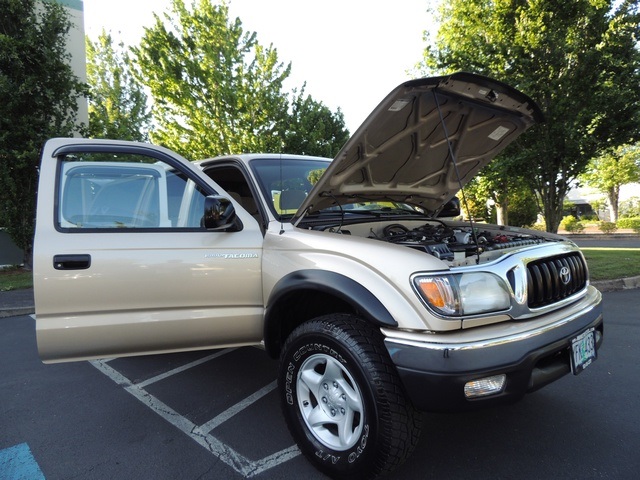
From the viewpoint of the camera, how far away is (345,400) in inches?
79.4

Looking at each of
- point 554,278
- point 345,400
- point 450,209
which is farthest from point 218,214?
point 450,209

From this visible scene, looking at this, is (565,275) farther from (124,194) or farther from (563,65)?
(563,65)

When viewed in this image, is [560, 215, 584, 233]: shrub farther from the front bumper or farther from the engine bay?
the front bumper

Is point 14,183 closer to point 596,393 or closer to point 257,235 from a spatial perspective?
point 257,235

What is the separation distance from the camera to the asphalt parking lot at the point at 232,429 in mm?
2174

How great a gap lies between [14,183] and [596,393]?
11.2 meters

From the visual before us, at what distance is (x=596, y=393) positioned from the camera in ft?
9.71

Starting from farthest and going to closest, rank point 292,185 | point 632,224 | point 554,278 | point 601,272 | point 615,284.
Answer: point 632,224
point 601,272
point 615,284
point 292,185
point 554,278

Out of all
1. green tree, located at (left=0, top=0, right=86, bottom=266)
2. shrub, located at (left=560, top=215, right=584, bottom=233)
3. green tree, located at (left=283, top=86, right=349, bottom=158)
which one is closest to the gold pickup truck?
green tree, located at (left=0, top=0, right=86, bottom=266)

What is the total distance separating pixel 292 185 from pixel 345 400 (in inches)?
64.3

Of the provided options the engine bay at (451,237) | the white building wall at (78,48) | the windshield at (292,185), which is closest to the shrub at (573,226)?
the engine bay at (451,237)

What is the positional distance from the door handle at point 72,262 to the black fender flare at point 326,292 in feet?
3.74

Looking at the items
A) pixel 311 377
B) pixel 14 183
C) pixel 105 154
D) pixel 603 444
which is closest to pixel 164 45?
pixel 14 183

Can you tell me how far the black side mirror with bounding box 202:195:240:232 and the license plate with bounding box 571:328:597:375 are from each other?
81.9 inches
